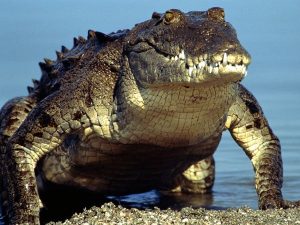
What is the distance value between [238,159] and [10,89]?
25.1ft

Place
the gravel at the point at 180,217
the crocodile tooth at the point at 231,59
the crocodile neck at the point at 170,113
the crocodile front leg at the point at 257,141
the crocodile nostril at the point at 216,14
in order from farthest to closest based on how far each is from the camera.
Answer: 1. the crocodile front leg at the point at 257,141
2. the crocodile nostril at the point at 216,14
3. the crocodile neck at the point at 170,113
4. the gravel at the point at 180,217
5. the crocodile tooth at the point at 231,59

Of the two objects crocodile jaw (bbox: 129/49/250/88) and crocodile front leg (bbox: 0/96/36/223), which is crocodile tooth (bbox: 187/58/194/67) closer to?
crocodile jaw (bbox: 129/49/250/88)

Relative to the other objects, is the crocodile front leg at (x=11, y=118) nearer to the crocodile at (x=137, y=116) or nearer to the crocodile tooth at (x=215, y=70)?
the crocodile at (x=137, y=116)

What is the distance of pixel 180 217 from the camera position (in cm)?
862

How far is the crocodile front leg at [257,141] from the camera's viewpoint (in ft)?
33.4

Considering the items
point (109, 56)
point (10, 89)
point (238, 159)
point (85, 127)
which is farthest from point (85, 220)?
point (10, 89)

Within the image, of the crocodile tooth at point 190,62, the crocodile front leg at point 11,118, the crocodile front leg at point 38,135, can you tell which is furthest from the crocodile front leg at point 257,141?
the crocodile front leg at point 11,118

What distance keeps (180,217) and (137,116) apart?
114cm

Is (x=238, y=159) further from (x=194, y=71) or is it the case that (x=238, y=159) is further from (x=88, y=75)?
(x=194, y=71)

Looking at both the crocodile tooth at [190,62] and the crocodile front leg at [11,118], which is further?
the crocodile front leg at [11,118]

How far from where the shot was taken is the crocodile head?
7.90m

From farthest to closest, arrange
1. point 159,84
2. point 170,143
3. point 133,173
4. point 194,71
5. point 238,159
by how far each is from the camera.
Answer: point 238,159, point 133,173, point 170,143, point 159,84, point 194,71

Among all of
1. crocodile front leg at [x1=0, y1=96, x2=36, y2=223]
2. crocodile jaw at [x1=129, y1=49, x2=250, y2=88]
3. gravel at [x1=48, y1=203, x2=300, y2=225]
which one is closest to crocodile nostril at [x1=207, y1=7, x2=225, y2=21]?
crocodile jaw at [x1=129, y1=49, x2=250, y2=88]

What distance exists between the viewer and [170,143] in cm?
945
